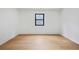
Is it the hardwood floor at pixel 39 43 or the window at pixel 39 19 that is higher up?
the window at pixel 39 19

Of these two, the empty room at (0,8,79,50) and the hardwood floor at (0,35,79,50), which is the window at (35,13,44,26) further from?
the hardwood floor at (0,35,79,50)

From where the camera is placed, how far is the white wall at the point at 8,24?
1.11 m

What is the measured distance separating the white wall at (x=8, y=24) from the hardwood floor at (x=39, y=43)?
55mm

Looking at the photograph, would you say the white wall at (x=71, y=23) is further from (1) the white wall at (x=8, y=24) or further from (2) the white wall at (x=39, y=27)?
(1) the white wall at (x=8, y=24)

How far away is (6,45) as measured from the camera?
1101 millimetres

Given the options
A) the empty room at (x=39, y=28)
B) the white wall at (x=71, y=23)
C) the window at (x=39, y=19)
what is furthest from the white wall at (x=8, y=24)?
the white wall at (x=71, y=23)

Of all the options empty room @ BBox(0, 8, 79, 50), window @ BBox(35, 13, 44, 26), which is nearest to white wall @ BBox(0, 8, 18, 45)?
empty room @ BBox(0, 8, 79, 50)

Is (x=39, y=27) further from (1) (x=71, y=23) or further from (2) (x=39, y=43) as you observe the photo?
(1) (x=71, y=23)

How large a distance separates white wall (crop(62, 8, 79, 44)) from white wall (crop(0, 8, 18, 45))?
0.47 m

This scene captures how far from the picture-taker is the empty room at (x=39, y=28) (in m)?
1.11
